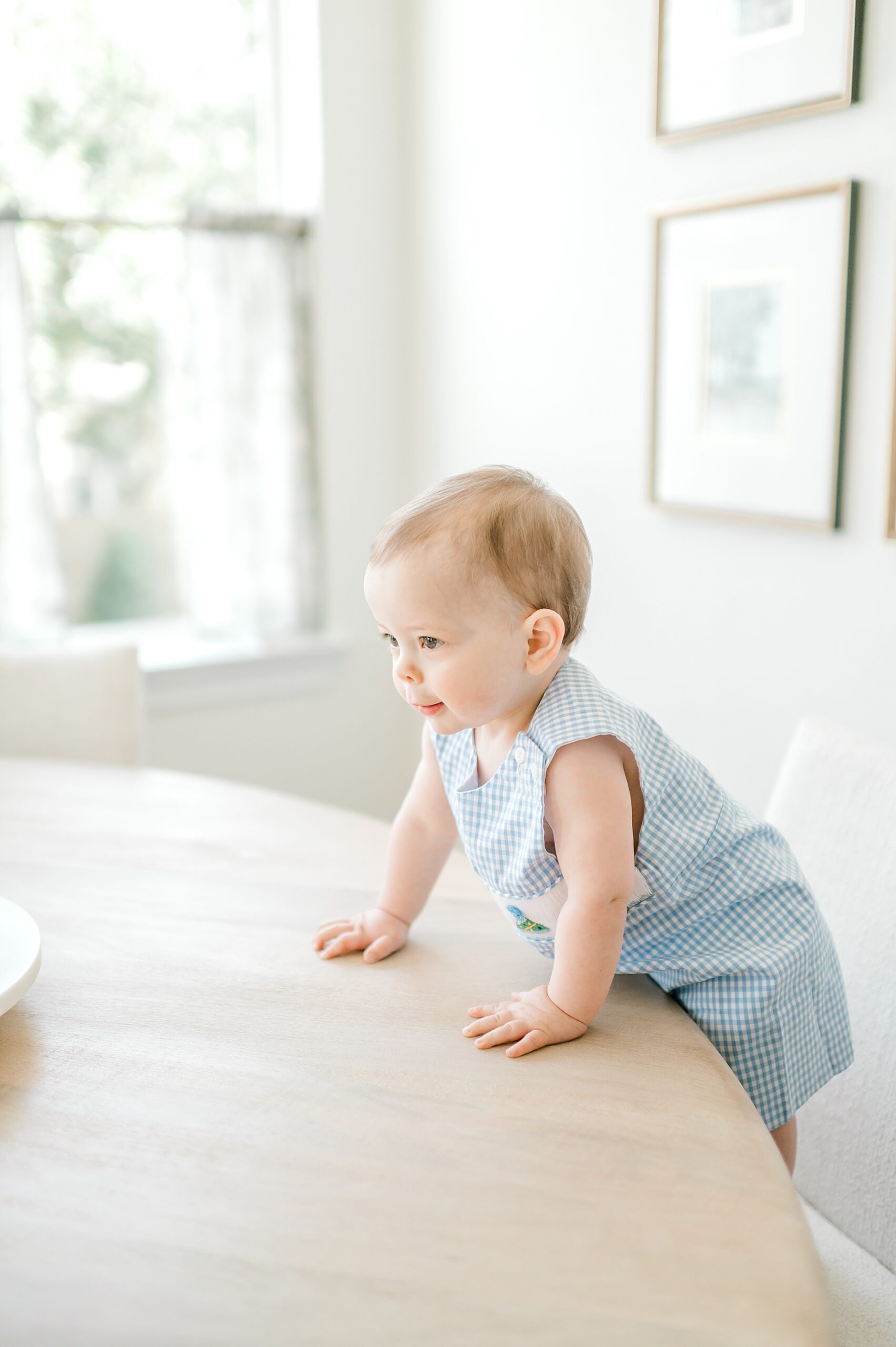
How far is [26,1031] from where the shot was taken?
931 mm

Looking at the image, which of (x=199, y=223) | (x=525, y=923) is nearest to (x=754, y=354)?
(x=525, y=923)

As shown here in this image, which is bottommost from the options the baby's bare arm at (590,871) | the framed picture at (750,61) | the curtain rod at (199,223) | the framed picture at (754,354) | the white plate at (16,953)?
the white plate at (16,953)

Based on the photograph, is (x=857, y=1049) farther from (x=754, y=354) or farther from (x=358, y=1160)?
(x=754, y=354)

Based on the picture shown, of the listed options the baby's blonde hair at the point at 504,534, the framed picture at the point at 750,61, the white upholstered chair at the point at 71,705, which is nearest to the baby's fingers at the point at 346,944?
the baby's blonde hair at the point at 504,534

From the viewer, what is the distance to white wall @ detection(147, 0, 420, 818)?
2916 mm

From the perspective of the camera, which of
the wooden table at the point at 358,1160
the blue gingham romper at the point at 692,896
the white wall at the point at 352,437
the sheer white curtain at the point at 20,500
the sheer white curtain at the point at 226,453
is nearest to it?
the wooden table at the point at 358,1160

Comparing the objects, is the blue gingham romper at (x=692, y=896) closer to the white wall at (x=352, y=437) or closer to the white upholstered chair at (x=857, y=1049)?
the white upholstered chair at (x=857, y=1049)

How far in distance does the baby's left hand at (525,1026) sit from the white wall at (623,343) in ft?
3.68

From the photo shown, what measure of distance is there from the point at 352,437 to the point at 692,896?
228cm

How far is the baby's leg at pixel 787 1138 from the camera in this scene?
42.1 inches

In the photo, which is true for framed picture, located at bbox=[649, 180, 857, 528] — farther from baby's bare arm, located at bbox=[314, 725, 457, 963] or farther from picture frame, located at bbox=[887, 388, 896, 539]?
baby's bare arm, located at bbox=[314, 725, 457, 963]

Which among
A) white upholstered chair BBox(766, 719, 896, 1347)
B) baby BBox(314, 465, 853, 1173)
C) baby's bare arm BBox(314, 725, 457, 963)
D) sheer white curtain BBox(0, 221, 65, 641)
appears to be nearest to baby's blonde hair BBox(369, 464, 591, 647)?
baby BBox(314, 465, 853, 1173)

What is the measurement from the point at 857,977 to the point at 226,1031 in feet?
2.13

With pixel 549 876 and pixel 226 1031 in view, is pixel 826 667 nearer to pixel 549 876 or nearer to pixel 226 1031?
pixel 549 876
